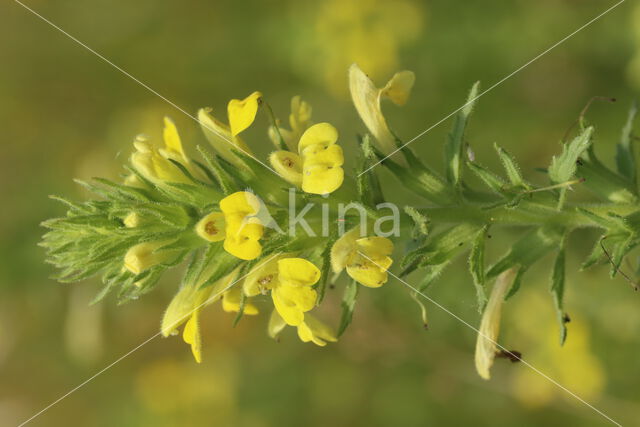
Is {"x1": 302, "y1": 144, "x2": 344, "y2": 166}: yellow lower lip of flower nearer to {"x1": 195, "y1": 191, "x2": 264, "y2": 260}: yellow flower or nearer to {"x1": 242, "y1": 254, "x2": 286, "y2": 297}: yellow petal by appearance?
{"x1": 195, "y1": 191, "x2": 264, "y2": 260}: yellow flower

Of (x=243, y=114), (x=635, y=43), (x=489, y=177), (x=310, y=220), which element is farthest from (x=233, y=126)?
(x=635, y=43)

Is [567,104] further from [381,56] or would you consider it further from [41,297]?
[41,297]

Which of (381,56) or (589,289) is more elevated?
(381,56)

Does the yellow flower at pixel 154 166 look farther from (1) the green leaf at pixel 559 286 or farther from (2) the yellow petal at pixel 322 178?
(1) the green leaf at pixel 559 286

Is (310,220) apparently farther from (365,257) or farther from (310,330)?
(310,330)

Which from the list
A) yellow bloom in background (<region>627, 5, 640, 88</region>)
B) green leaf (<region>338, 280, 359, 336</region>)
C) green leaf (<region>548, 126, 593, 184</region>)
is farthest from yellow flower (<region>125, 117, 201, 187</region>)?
yellow bloom in background (<region>627, 5, 640, 88</region>)

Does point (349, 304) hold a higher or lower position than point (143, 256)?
lower

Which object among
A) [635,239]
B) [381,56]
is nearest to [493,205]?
[635,239]
